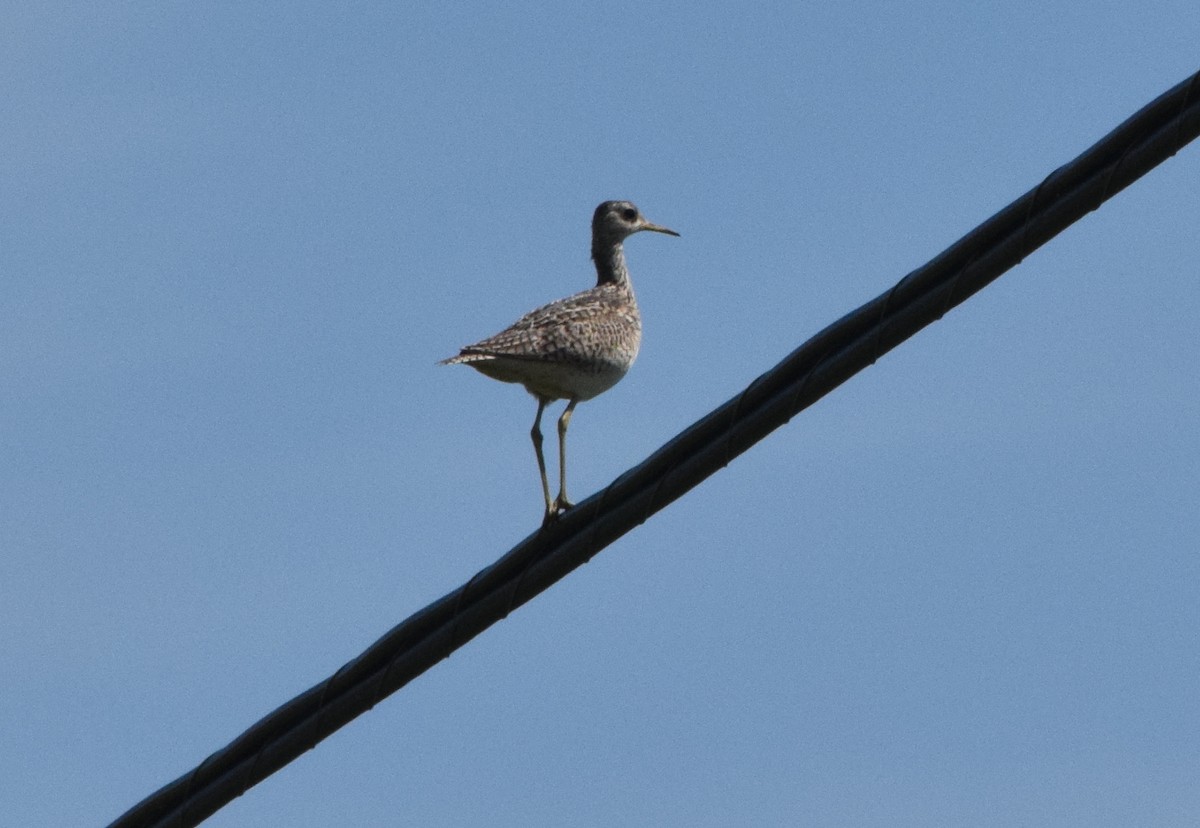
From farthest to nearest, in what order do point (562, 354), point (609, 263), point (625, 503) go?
point (609, 263) → point (562, 354) → point (625, 503)

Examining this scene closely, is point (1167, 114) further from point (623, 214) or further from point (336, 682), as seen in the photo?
point (623, 214)

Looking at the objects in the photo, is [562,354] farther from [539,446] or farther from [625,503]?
[625,503]

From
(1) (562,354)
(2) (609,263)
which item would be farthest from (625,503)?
(2) (609,263)

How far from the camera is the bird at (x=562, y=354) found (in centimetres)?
1734

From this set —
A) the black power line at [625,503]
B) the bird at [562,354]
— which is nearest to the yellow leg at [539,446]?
the bird at [562,354]

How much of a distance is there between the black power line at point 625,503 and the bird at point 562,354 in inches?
216

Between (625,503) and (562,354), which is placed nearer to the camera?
(625,503)

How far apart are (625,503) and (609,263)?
11.9 meters

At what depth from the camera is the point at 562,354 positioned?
17688mm

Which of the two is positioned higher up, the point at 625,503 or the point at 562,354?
the point at 562,354

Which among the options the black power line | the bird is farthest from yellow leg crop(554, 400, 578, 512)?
the black power line

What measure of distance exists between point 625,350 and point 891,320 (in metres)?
8.37

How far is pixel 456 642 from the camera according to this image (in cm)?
1090

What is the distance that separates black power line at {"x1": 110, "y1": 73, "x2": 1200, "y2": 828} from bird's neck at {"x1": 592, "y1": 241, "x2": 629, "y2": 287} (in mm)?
11523
